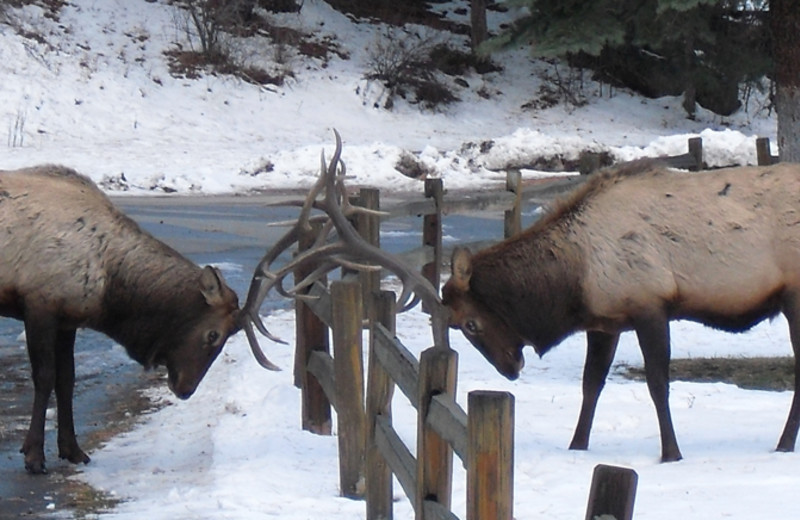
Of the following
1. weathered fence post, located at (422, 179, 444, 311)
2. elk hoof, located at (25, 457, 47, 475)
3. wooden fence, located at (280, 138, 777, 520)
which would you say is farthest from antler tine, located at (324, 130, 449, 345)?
weathered fence post, located at (422, 179, 444, 311)

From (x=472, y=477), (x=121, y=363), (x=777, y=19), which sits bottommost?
(x=121, y=363)

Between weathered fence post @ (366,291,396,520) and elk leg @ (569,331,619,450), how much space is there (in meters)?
1.61

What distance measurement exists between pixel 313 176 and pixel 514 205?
411 inches

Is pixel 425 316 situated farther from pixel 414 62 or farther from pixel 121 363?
pixel 414 62

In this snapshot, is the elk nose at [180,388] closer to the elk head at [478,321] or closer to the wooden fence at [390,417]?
the wooden fence at [390,417]

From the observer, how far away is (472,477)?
377 cm

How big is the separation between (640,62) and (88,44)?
1357 cm

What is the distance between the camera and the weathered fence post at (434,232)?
11.6m

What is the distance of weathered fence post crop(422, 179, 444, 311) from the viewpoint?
11.6m

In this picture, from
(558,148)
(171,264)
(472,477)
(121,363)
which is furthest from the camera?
(558,148)

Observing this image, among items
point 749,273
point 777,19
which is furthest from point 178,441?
point 777,19

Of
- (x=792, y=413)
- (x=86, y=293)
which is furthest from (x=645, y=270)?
(x=86, y=293)

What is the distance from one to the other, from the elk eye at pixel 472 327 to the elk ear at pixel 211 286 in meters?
1.44

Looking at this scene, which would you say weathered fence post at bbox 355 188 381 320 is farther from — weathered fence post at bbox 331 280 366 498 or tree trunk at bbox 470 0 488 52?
tree trunk at bbox 470 0 488 52
